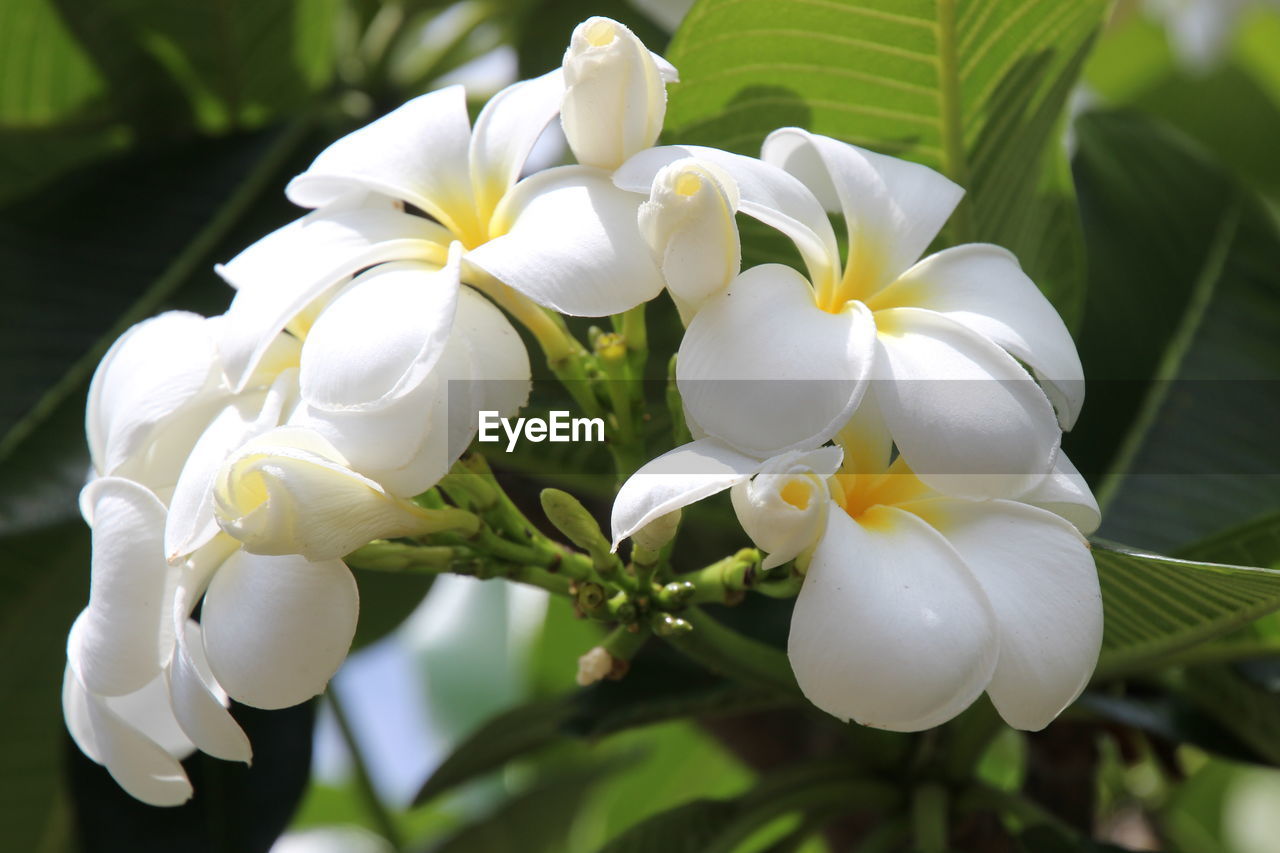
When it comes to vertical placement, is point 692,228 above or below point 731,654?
above

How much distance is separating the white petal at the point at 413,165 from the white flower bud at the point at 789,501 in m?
0.23

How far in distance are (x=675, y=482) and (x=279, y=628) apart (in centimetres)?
18

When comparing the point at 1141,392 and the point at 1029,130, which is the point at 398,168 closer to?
the point at 1029,130

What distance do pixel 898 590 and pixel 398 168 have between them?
0.32 m

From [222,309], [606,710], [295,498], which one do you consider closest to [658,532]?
[295,498]

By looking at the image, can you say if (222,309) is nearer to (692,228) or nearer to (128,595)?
(128,595)

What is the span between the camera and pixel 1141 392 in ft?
3.58

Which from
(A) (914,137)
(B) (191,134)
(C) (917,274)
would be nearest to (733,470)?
(C) (917,274)

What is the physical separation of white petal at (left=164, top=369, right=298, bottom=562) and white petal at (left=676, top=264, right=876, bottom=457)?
7.5 inches

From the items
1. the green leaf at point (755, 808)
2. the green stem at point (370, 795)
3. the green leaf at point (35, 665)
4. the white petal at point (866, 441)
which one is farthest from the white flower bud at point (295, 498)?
the green stem at point (370, 795)

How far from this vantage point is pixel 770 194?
556mm

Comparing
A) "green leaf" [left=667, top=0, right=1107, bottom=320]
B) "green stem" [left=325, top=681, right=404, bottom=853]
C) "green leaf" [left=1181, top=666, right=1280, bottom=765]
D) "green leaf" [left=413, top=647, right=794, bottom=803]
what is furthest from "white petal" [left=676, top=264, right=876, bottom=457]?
"green stem" [left=325, top=681, right=404, bottom=853]

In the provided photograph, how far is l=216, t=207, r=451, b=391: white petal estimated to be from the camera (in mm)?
552

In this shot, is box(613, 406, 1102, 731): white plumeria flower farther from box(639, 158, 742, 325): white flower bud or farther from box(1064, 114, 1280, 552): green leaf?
box(1064, 114, 1280, 552): green leaf
